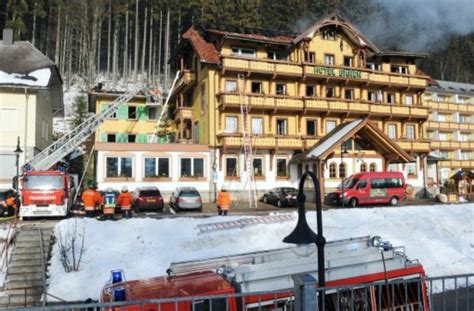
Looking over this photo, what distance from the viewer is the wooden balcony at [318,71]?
37.5m

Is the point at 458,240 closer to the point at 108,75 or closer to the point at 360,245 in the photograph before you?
the point at 360,245

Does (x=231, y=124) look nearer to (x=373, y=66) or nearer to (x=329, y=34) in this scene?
(x=329, y=34)

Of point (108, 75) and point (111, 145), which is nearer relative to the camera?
point (111, 145)

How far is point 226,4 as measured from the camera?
240ft

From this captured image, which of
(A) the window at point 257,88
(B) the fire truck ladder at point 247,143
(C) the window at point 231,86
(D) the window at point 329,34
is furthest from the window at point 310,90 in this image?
(C) the window at point 231,86

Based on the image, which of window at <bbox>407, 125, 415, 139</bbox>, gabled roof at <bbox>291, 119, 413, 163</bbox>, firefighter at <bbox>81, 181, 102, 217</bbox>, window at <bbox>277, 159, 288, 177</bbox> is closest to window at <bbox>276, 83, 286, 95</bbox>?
gabled roof at <bbox>291, 119, 413, 163</bbox>

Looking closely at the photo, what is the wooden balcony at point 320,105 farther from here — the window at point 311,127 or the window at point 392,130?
the window at point 311,127

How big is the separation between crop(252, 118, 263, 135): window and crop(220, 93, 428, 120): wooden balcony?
130 centimetres

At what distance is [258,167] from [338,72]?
37.0 ft

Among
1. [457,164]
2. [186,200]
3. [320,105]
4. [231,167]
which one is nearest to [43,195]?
[186,200]

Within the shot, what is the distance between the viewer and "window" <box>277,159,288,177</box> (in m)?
39.1

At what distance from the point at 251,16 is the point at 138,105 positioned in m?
31.2

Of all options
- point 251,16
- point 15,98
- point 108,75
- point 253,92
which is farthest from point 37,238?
point 108,75

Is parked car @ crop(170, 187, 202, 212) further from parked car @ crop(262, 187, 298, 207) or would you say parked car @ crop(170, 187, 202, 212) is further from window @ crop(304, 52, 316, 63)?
window @ crop(304, 52, 316, 63)
